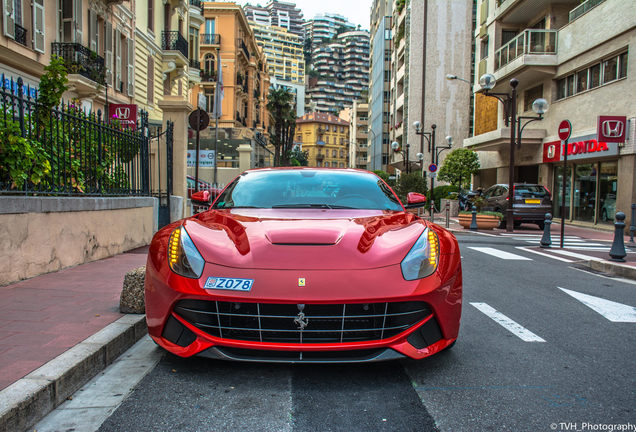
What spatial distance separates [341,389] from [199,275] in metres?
1.04

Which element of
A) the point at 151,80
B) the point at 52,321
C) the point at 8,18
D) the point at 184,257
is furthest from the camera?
the point at 151,80

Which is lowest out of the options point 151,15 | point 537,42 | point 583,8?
point 537,42

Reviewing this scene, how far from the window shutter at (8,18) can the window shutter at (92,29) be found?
4.96 m

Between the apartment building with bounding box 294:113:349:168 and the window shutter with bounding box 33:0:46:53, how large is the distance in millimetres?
121249

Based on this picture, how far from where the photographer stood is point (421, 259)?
316cm

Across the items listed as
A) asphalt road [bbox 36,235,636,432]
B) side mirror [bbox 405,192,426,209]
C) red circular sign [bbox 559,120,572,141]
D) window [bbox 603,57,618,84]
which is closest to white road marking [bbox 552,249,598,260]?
red circular sign [bbox 559,120,572,141]

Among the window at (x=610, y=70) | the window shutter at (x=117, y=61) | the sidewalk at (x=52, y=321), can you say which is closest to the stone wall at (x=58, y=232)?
the sidewalk at (x=52, y=321)

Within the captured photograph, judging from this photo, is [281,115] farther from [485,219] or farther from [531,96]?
[485,219]

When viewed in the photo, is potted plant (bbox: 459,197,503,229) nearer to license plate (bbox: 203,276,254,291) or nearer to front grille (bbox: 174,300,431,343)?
front grille (bbox: 174,300,431,343)

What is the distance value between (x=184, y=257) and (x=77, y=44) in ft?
56.7

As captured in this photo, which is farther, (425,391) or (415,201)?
(415,201)

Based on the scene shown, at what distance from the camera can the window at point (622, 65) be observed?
1798cm

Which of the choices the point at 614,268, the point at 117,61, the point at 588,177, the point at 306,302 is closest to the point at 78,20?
the point at 117,61

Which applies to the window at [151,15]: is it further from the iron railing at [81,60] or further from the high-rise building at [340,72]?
the high-rise building at [340,72]
